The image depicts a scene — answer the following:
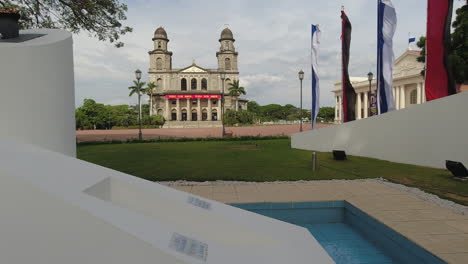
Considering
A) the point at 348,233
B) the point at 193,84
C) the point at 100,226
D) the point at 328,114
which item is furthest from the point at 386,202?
the point at 328,114

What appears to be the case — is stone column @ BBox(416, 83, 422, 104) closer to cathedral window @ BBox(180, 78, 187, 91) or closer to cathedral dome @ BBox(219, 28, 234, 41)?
cathedral dome @ BBox(219, 28, 234, 41)

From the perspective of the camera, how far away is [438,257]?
10.9 ft

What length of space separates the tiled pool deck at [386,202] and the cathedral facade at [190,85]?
62.8 metres

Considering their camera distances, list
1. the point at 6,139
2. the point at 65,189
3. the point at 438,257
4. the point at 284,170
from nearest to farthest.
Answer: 1. the point at 65,189
2. the point at 6,139
3. the point at 438,257
4. the point at 284,170

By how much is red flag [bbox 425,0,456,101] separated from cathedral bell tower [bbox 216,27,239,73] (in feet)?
247

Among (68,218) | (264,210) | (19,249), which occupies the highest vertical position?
(68,218)

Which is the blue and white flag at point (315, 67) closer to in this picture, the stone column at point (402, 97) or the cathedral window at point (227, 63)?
the stone column at point (402, 97)

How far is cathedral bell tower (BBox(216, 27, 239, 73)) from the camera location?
7712 centimetres

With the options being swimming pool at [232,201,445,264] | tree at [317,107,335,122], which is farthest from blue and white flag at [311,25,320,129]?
tree at [317,107,335,122]

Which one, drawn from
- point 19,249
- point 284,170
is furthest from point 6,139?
point 284,170

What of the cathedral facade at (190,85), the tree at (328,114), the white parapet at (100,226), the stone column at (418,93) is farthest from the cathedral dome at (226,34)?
the white parapet at (100,226)

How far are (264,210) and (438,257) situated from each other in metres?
2.96

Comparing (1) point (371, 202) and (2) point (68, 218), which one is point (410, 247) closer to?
(1) point (371, 202)

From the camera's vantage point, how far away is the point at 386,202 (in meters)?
5.70
